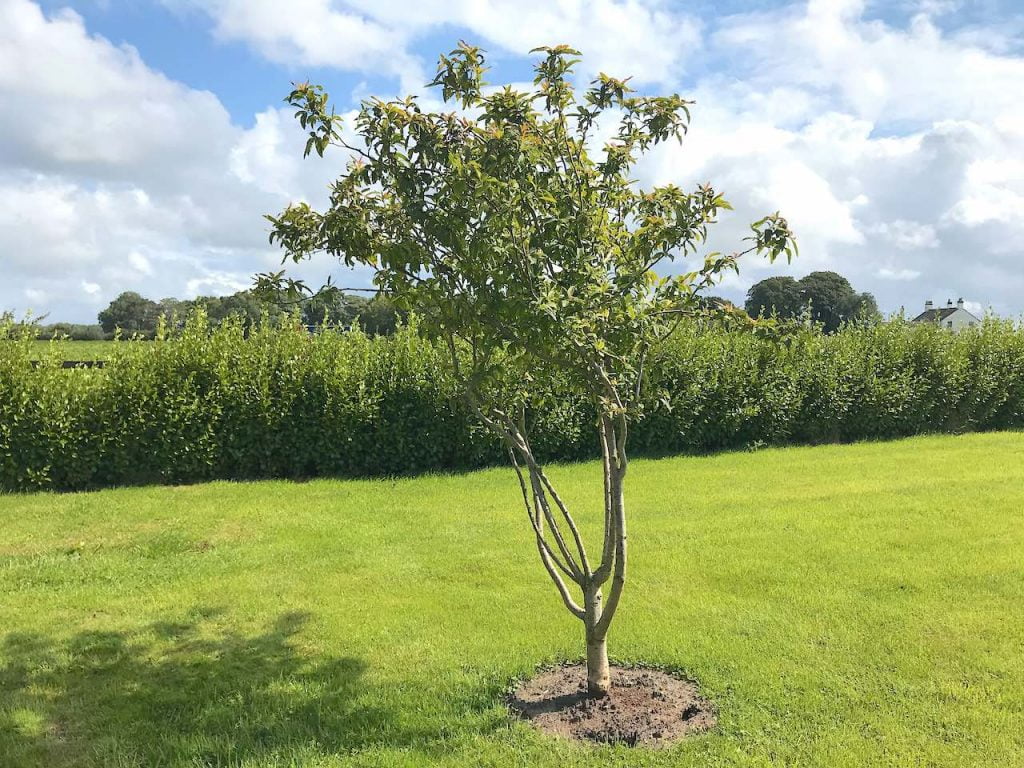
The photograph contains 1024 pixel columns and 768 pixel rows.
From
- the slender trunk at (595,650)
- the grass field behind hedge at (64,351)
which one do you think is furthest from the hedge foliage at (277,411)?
the slender trunk at (595,650)

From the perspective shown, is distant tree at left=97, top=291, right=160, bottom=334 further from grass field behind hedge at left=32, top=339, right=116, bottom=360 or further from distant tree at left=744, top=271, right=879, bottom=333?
distant tree at left=744, top=271, right=879, bottom=333

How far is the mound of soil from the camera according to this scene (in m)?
3.72

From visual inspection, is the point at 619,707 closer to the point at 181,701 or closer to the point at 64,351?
the point at 181,701

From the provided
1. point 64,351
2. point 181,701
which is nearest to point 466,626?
point 181,701

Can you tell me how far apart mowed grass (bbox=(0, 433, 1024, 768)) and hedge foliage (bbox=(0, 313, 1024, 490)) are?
0.95 metres

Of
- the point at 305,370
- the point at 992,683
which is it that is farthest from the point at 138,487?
the point at 992,683

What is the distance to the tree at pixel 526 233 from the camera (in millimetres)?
3264

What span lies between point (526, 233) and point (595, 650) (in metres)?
2.16

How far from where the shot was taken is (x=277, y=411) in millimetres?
9930

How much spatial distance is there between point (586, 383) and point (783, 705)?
1952mm

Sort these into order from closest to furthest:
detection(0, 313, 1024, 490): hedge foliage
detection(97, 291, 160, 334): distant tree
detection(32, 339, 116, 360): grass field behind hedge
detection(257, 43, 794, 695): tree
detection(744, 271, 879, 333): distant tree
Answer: detection(257, 43, 794, 695): tree → detection(0, 313, 1024, 490): hedge foliage → detection(32, 339, 116, 360): grass field behind hedge → detection(97, 291, 160, 334): distant tree → detection(744, 271, 879, 333): distant tree

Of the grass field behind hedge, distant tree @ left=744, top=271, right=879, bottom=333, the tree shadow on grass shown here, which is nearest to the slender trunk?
the tree shadow on grass

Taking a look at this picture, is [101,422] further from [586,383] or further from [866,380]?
[866,380]

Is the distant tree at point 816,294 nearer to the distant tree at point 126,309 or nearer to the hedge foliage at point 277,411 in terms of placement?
the distant tree at point 126,309
